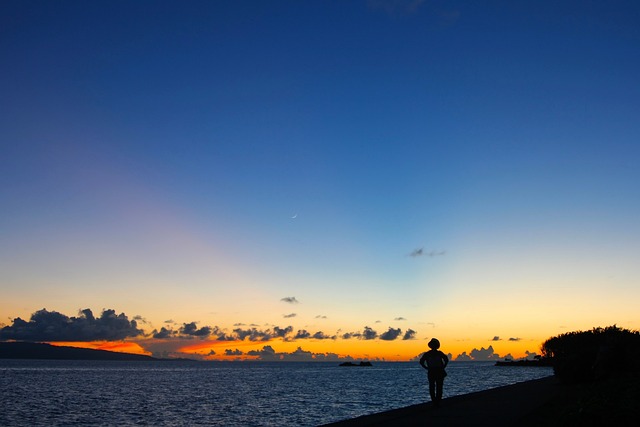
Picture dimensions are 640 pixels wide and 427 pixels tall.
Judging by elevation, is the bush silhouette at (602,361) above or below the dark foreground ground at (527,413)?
above

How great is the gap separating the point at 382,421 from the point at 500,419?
11.2 ft

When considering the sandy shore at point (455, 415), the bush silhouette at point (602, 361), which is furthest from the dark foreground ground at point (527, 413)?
the bush silhouette at point (602, 361)

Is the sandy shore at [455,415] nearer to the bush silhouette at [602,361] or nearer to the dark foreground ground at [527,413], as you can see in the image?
the dark foreground ground at [527,413]

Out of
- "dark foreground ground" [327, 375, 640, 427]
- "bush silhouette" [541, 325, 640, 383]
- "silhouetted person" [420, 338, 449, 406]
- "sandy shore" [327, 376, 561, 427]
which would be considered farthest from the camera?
"bush silhouette" [541, 325, 640, 383]

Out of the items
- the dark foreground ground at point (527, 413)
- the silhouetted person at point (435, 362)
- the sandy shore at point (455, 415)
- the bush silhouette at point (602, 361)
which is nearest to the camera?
the dark foreground ground at point (527, 413)

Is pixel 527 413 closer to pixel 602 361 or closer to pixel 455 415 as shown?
pixel 455 415

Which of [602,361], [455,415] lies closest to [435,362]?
[455,415]

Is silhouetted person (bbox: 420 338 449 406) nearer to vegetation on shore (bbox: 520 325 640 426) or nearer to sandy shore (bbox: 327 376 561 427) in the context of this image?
sandy shore (bbox: 327 376 561 427)

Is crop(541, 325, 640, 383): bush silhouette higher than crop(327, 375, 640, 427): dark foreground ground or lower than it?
higher

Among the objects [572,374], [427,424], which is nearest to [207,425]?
[572,374]

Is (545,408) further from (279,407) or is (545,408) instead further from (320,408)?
(279,407)

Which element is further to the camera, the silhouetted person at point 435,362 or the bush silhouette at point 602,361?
the bush silhouette at point 602,361

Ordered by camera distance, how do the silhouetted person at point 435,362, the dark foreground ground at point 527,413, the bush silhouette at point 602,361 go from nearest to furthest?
the dark foreground ground at point 527,413, the silhouetted person at point 435,362, the bush silhouette at point 602,361

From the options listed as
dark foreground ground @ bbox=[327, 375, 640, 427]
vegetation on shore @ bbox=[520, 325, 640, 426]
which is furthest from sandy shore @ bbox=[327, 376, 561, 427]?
vegetation on shore @ bbox=[520, 325, 640, 426]
